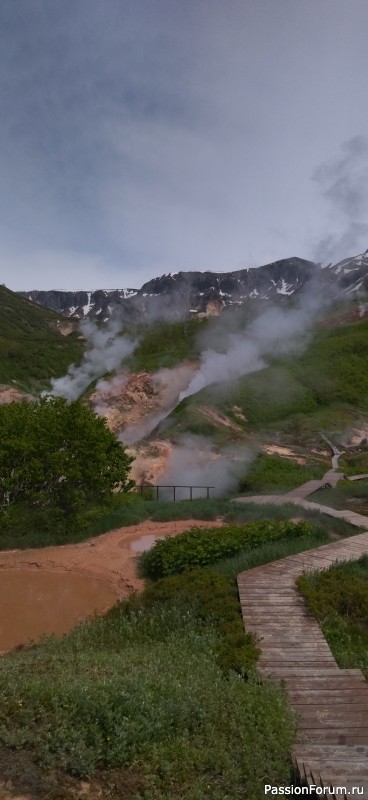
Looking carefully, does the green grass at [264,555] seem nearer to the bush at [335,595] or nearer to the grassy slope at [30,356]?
the bush at [335,595]

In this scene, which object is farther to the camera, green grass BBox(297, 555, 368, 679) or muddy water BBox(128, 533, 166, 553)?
muddy water BBox(128, 533, 166, 553)

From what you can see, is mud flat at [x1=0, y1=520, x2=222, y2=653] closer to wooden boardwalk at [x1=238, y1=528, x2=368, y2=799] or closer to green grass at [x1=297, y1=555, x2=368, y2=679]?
wooden boardwalk at [x1=238, y1=528, x2=368, y2=799]

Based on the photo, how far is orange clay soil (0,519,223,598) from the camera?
13.0 m

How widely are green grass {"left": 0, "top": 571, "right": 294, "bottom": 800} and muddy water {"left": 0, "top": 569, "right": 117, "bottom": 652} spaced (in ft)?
12.9

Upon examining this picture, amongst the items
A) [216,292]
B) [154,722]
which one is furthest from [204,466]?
[216,292]

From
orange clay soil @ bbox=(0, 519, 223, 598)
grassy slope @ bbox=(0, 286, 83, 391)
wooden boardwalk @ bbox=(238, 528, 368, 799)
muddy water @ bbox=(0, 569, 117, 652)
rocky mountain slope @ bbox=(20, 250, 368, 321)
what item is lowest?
muddy water @ bbox=(0, 569, 117, 652)

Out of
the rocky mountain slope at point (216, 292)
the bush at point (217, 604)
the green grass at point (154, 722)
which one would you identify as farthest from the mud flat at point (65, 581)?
the rocky mountain slope at point (216, 292)

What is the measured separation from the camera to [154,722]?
191 inches

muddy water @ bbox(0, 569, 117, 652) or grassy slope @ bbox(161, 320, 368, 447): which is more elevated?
grassy slope @ bbox(161, 320, 368, 447)

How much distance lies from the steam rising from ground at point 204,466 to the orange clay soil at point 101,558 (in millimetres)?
7488

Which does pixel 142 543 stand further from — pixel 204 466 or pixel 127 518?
pixel 204 466

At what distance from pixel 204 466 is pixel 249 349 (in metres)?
26.7

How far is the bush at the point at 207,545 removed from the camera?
12.3 meters


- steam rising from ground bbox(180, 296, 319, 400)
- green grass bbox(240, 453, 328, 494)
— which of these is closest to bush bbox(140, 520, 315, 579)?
green grass bbox(240, 453, 328, 494)
